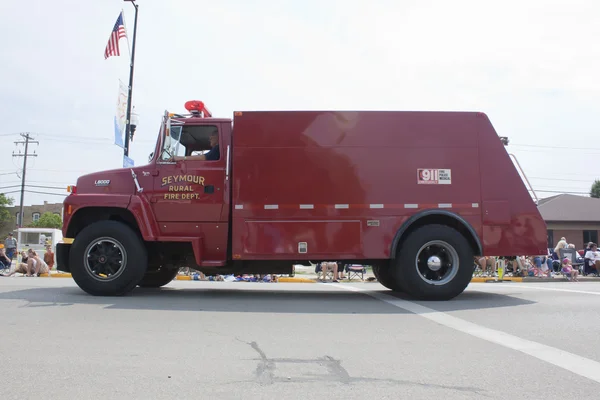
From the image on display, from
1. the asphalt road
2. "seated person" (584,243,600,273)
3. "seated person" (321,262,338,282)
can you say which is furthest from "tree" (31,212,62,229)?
the asphalt road

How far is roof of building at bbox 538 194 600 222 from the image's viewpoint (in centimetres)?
3425

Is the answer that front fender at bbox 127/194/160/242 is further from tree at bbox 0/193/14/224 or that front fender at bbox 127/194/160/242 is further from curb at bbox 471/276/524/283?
tree at bbox 0/193/14/224

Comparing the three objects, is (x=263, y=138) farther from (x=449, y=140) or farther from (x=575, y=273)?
(x=575, y=273)

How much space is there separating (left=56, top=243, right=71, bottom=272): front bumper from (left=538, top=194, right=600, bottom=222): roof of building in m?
30.4

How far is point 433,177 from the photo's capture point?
809 centimetres

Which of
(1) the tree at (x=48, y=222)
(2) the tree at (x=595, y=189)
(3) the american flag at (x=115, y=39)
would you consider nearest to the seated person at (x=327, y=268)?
(3) the american flag at (x=115, y=39)

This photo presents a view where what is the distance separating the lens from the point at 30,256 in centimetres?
1577

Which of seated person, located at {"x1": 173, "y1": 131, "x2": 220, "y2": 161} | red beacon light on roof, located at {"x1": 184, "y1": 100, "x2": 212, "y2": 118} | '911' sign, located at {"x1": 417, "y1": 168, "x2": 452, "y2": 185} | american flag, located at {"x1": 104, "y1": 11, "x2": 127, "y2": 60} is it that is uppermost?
american flag, located at {"x1": 104, "y1": 11, "x2": 127, "y2": 60}

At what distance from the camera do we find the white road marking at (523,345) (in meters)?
4.14

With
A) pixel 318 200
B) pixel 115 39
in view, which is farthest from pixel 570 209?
pixel 318 200

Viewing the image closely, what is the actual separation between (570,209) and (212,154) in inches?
1363

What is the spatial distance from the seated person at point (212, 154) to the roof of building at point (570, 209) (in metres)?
29.0

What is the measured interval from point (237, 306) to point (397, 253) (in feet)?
8.63

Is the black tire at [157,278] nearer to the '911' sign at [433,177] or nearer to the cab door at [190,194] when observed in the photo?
the cab door at [190,194]
